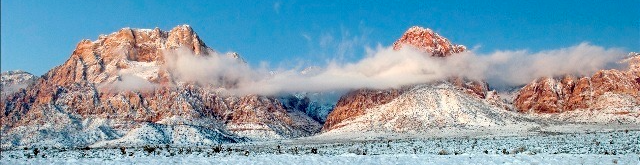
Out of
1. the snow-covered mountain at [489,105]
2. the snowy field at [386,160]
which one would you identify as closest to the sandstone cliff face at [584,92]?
the snow-covered mountain at [489,105]

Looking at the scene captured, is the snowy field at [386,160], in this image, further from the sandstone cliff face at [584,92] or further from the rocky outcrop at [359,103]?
the rocky outcrop at [359,103]

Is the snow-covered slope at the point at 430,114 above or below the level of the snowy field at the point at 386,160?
above

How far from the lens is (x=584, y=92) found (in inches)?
6417

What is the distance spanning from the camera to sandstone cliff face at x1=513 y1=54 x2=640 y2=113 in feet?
504

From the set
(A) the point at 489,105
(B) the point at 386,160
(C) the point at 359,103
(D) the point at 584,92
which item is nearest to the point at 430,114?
(A) the point at 489,105

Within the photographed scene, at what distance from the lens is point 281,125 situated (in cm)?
19712

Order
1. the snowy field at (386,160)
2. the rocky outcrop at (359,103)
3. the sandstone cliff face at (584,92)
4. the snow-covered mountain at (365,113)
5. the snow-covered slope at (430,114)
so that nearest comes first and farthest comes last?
the snowy field at (386,160)
the snow-covered slope at (430,114)
the snow-covered mountain at (365,113)
the sandstone cliff face at (584,92)
the rocky outcrop at (359,103)

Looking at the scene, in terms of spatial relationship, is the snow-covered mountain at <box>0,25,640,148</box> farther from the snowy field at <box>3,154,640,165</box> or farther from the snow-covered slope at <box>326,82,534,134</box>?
the snowy field at <box>3,154,640,165</box>

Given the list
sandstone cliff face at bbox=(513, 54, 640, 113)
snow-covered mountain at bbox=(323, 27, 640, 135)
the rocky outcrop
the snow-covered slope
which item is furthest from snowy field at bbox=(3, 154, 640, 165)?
the rocky outcrop

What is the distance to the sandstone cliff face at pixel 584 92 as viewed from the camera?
154m

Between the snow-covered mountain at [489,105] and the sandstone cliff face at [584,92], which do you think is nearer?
the snow-covered mountain at [489,105]

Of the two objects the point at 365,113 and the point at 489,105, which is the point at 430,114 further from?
the point at 365,113

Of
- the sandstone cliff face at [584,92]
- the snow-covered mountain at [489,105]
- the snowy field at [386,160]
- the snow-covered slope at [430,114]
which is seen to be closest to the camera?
the snowy field at [386,160]

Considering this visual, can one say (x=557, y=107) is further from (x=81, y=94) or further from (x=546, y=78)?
(x=81, y=94)
